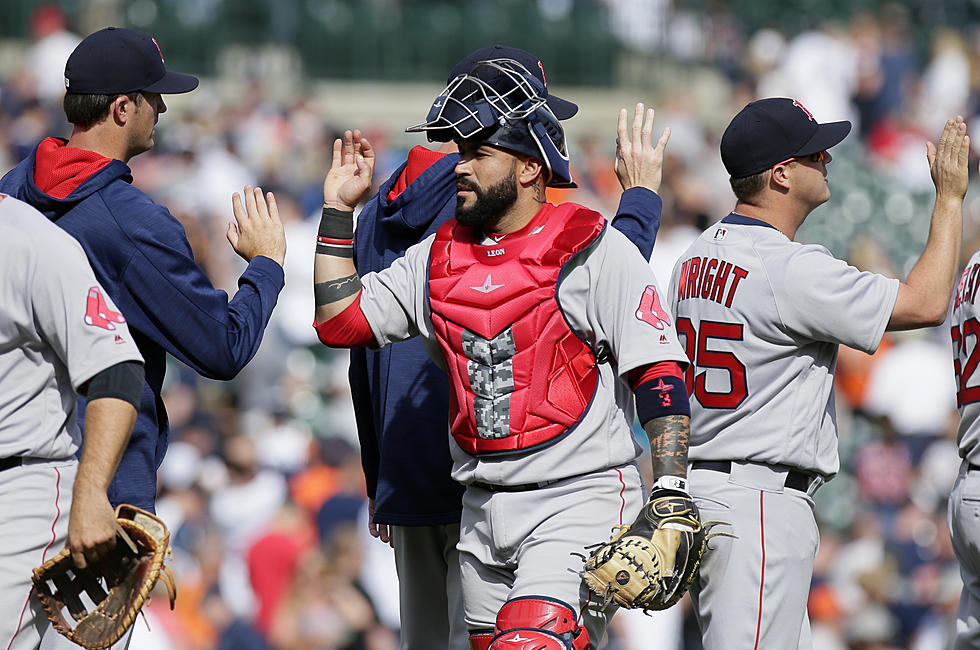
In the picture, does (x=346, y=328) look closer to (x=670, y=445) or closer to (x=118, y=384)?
(x=118, y=384)

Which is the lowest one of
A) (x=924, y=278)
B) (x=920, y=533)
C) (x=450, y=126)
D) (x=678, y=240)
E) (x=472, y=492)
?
(x=920, y=533)

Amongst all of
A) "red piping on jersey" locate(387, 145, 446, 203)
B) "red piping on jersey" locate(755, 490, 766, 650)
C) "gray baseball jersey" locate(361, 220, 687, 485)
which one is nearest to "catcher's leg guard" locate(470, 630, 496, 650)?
"gray baseball jersey" locate(361, 220, 687, 485)

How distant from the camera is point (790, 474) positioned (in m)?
4.13

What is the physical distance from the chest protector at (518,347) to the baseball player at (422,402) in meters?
0.53

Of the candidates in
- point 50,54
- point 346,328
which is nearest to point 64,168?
point 346,328

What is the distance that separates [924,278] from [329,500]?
16.1ft

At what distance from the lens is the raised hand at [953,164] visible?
13.6ft

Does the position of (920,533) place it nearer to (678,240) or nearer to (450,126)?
(678,240)

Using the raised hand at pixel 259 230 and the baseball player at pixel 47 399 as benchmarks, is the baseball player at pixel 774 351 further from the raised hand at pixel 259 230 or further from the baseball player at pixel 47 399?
the baseball player at pixel 47 399

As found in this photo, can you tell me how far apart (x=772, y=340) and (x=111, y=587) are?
2.06 m

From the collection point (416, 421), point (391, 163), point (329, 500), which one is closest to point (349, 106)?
point (391, 163)

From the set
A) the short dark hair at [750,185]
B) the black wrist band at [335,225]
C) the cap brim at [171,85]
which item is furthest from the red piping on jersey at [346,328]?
the short dark hair at [750,185]

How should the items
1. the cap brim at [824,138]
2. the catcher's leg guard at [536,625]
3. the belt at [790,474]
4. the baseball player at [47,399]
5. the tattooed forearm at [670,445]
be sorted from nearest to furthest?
the baseball player at [47,399]
the catcher's leg guard at [536,625]
the tattooed forearm at [670,445]
the belt at [790,474]
the cap brim at [824,138]

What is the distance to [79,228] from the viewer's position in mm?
3721
